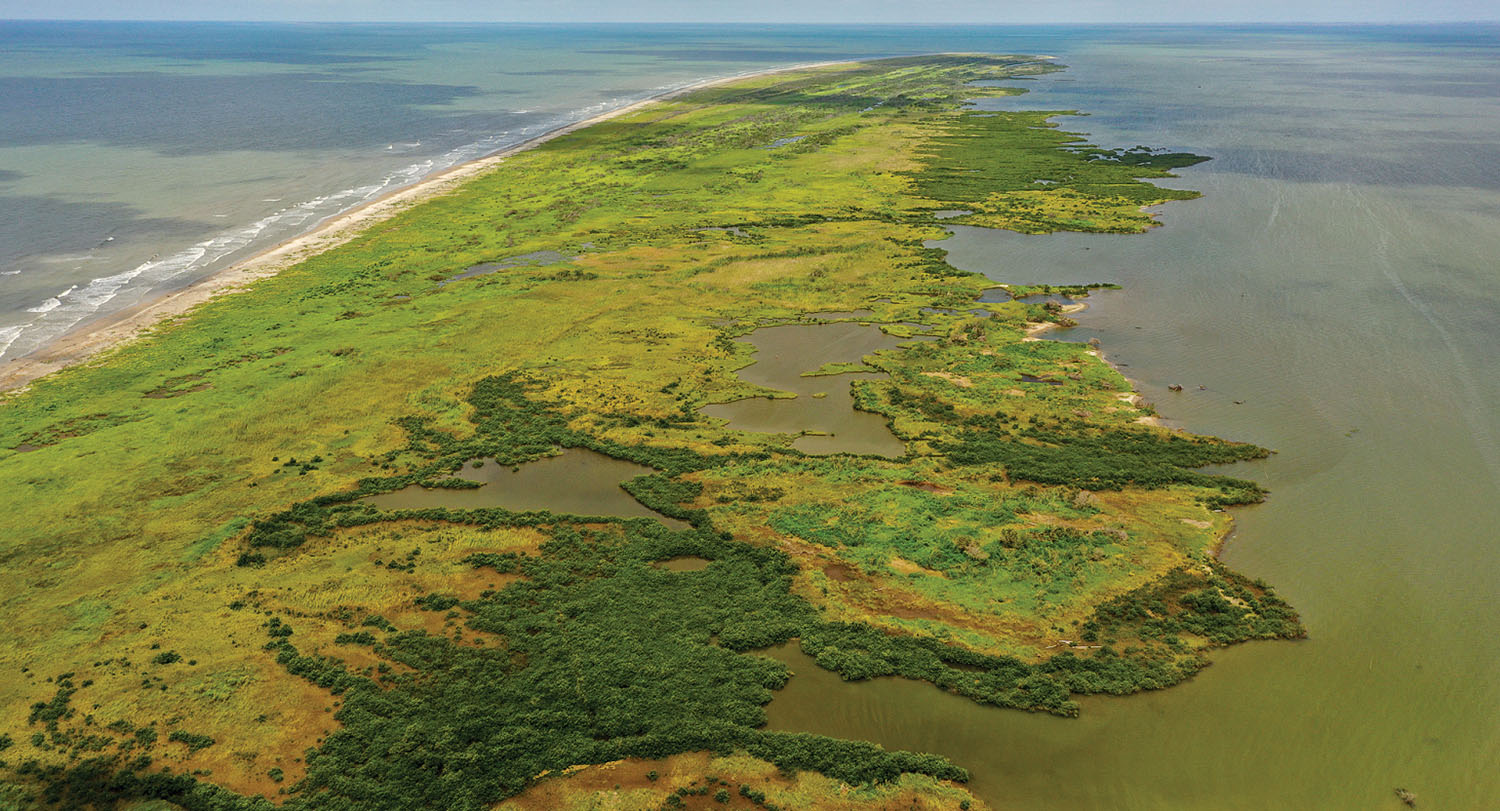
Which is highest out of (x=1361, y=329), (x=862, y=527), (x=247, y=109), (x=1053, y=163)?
(x=247, y=109)

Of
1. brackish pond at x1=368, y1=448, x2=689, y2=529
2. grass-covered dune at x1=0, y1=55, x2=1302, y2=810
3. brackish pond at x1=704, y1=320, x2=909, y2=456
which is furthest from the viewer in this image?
brackish pond at x1=704, y1=320, x2=909, y2=456

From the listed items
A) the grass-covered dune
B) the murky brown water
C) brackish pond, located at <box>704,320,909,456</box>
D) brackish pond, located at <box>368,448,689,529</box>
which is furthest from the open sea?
brackish pond, located at <box>704,320,909,456</box>

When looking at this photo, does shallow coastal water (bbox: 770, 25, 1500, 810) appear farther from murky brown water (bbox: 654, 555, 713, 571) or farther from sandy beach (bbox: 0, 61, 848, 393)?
sandy beach (bbox: 0, 61, 848, 393)

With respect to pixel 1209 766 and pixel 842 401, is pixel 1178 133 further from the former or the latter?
pixel 1209 766

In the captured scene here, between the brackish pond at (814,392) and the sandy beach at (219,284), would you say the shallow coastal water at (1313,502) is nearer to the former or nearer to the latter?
the brackish pond at (814,392)

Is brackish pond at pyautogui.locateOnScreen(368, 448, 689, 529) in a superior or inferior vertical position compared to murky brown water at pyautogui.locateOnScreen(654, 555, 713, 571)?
superior

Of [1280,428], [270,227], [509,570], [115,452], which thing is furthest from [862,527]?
[270,227]

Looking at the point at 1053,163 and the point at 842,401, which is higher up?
the point at 1053,163
